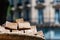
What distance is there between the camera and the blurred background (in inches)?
1661

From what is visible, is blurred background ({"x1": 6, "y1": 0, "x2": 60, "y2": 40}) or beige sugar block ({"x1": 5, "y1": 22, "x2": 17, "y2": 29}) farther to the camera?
blurred background ({"x1": 6, "y1": 0, "x2": 60, "y2": 40})

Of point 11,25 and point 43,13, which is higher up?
point 11,25

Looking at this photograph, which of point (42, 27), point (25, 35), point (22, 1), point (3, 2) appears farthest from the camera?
point (22, 1)

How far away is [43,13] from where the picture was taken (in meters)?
44.4

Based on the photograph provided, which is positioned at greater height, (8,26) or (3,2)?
(3,2)

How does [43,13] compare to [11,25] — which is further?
[43,13]

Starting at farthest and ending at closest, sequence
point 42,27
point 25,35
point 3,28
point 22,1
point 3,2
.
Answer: point 22,1 → point 42,27 → point 3,2 → point 3,28 → point 25,35

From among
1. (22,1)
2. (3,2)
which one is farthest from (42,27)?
(3,2)

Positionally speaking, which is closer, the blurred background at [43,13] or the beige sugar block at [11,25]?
the beige sugar block at [11,25]

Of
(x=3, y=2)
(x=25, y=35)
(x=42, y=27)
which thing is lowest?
(x=42, y=27)

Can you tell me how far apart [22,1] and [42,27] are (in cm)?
601

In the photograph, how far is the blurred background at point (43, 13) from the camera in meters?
42.2

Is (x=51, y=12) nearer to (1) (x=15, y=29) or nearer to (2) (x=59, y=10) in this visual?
(2) (x=59, y=10)

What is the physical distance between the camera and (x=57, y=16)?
143 ft
